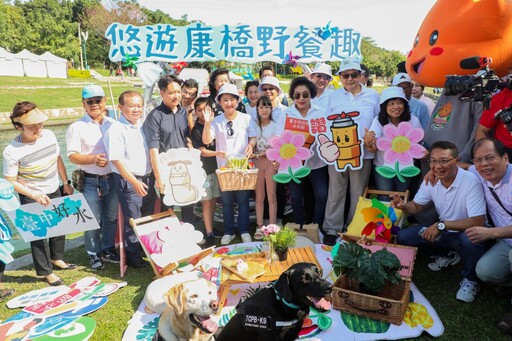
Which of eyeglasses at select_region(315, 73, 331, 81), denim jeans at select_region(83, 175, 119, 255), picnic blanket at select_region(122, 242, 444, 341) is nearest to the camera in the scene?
picnic blanket at select_region(122, 242, 444, 341)

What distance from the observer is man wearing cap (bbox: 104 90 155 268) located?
379 centimetres

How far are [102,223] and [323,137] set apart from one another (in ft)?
9.49

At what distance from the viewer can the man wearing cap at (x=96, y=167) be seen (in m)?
3.82

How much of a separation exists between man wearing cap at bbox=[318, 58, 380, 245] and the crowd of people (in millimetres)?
14

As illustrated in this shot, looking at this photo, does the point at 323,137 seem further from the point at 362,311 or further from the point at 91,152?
the point at 91,152

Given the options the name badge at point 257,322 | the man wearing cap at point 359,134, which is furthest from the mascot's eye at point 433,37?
the name badge at point 257,322

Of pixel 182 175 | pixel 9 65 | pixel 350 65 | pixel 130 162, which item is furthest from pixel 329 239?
pixel 9 65

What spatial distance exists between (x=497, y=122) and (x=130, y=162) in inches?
149

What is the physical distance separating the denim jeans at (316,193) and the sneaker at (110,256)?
2348mm

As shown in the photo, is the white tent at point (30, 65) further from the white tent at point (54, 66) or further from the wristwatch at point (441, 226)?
the wristwatch at point (441, 226)

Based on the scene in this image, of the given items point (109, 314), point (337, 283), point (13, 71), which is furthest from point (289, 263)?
point (13, 71)

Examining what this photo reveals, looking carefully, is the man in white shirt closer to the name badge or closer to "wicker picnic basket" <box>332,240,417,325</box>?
"wicker picnic basket" <box>332,240,417,325</box>

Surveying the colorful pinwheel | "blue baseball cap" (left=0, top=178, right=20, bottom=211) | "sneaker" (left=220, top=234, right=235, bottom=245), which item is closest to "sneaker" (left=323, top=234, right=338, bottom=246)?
the colorful pinwheel

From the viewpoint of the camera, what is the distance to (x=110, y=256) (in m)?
4.36
